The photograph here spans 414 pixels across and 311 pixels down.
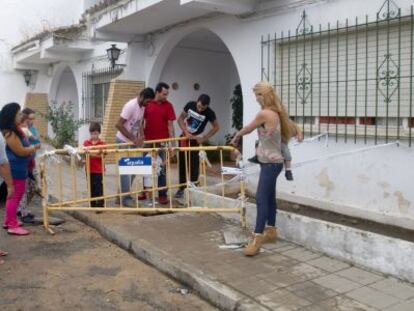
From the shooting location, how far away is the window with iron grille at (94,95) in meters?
13.1

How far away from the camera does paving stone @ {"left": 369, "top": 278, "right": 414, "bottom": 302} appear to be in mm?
3869

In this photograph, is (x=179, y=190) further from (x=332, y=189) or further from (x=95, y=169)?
(x=332, y=189)

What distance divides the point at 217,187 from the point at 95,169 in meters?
1.73

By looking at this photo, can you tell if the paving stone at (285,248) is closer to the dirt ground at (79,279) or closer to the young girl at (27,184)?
the dirt ground at (79,279)

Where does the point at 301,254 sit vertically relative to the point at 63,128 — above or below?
below

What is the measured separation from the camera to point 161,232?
571 cm

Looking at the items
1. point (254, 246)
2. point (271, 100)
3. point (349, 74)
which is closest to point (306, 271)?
point (254, 246)

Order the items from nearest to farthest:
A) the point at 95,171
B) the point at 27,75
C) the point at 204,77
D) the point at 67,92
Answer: the point at 95,171 → the point at 204,77 → the point at 27,75 → the point at 67,92

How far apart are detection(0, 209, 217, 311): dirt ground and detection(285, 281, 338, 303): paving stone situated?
0.71 meters

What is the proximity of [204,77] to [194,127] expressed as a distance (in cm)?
495

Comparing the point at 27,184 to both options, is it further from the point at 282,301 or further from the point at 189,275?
the point at 282,301

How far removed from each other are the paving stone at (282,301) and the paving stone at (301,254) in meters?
0.89

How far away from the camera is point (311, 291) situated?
3.94 m

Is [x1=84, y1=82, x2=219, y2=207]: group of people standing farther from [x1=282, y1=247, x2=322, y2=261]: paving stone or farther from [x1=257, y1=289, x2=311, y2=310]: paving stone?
[x1=257, y1=289, x2=311, y2=310]: paving stone
